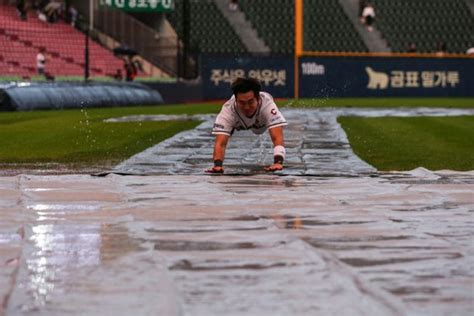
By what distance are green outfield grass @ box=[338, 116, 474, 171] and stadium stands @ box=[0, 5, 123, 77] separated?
55.7 feet

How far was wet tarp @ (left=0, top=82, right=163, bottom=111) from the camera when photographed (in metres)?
30.4

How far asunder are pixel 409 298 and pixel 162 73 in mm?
41697

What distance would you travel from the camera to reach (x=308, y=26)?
52531mm

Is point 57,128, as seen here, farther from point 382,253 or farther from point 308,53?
point 308,53

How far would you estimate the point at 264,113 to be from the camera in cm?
1220

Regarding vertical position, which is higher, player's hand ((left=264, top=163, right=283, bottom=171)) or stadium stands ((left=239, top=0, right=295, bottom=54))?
stadium stands ((left=239, top=0, right=295, bottom=54))

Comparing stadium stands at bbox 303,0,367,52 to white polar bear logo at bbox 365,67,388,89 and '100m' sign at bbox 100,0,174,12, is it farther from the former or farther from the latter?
'100m' sign at bbox 100,0,174,12

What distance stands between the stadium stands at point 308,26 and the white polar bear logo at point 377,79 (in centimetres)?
Result: 189

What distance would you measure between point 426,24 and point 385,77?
4.66 m

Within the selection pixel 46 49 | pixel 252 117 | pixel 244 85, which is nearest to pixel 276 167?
pixel 252 117

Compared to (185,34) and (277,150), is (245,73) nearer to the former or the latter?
(185,34)

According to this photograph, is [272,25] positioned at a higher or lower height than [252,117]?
higher

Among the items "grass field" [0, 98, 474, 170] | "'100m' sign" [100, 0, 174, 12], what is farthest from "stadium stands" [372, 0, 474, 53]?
"grass field" [0, 98, 474, 170]

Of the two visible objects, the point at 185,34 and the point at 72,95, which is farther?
the point at 185,34
